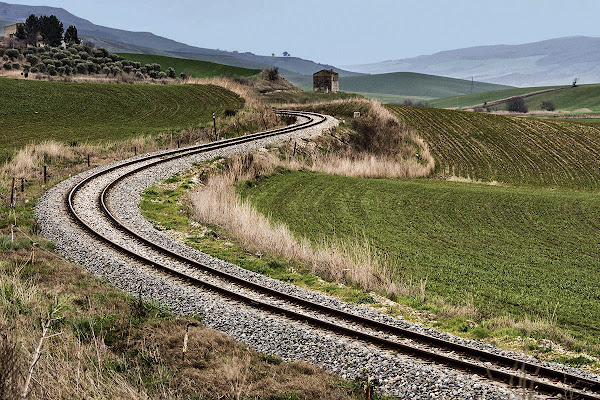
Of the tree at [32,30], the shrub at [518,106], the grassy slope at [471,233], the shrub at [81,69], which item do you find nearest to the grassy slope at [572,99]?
the shrub at [518,106]

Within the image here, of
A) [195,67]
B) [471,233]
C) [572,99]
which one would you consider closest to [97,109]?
[471,233]

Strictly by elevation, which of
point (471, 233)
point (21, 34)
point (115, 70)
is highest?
point (21, 34)

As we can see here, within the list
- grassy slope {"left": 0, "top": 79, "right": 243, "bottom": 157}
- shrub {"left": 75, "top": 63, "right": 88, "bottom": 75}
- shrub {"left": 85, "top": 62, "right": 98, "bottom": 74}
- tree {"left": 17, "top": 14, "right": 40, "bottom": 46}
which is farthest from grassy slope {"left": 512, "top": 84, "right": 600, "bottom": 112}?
tree {"left": 17, "top": 14, "right": 40, "bottom": 46}

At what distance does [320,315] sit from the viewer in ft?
44.9

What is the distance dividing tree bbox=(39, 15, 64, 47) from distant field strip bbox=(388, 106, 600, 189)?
8016 cm

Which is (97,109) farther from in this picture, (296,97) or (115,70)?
(296,97)

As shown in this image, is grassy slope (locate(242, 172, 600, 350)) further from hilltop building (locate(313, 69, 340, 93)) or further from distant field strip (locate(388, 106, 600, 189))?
hilltop building (locate(313, 69, 340, 93))

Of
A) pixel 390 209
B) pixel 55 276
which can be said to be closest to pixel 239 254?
pixel 55 276

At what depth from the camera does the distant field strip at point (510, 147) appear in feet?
175

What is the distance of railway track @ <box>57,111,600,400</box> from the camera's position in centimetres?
1012

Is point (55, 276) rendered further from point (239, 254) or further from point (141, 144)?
point (141, 144)

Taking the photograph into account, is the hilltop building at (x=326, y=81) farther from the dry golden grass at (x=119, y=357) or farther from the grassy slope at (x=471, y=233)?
the dry golden grass at (x=119, y=357)

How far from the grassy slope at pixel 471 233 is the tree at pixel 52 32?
10036cm

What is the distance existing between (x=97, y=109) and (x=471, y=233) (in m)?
45.4
